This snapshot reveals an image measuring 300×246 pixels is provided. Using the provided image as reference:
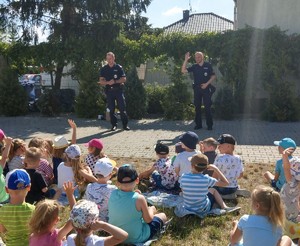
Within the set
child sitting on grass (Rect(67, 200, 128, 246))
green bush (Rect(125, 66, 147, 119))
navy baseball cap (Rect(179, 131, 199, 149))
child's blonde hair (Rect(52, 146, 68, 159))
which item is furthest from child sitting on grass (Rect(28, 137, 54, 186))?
green bush (Rect(125, 66, 147, 119))

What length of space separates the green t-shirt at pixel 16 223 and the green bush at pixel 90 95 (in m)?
10.5

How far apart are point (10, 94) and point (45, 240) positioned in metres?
12.1

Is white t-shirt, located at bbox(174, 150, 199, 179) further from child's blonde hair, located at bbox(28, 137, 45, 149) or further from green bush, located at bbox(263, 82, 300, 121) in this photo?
green bush, located at bbox(263, 82, 300, 121)

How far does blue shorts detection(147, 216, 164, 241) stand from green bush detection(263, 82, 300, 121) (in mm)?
8950

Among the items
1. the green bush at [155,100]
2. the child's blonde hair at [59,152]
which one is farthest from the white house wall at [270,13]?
the child's blonde hair at [59,152]

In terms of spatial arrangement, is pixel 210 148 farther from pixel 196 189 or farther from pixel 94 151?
pixel 94 151

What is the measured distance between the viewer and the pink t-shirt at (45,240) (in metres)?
3.31

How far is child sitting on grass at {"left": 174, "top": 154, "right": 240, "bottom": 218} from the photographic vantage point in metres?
4.67

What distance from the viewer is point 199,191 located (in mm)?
4719

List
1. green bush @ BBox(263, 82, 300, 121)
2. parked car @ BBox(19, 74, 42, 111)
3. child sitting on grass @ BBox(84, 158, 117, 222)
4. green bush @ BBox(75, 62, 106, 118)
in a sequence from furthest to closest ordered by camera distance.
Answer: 1. parked car @ BBox(19, 74, 42, 111)
2. green bush @ BBox(75, 62, 106, 118)
3. green bush @ BBox(263, 82, 300, 121)
4. child sitting on grass @ BBox(84, 158, 117, 222)

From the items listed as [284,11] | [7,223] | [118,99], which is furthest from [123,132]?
[284,11]

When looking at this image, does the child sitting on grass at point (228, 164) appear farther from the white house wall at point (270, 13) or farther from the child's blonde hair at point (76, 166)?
the white house wall at point (270, 13)

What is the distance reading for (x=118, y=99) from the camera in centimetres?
1123

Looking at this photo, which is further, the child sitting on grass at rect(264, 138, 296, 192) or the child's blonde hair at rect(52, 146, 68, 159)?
the child's blonde hair at rect(52, 146, 68, 159)
